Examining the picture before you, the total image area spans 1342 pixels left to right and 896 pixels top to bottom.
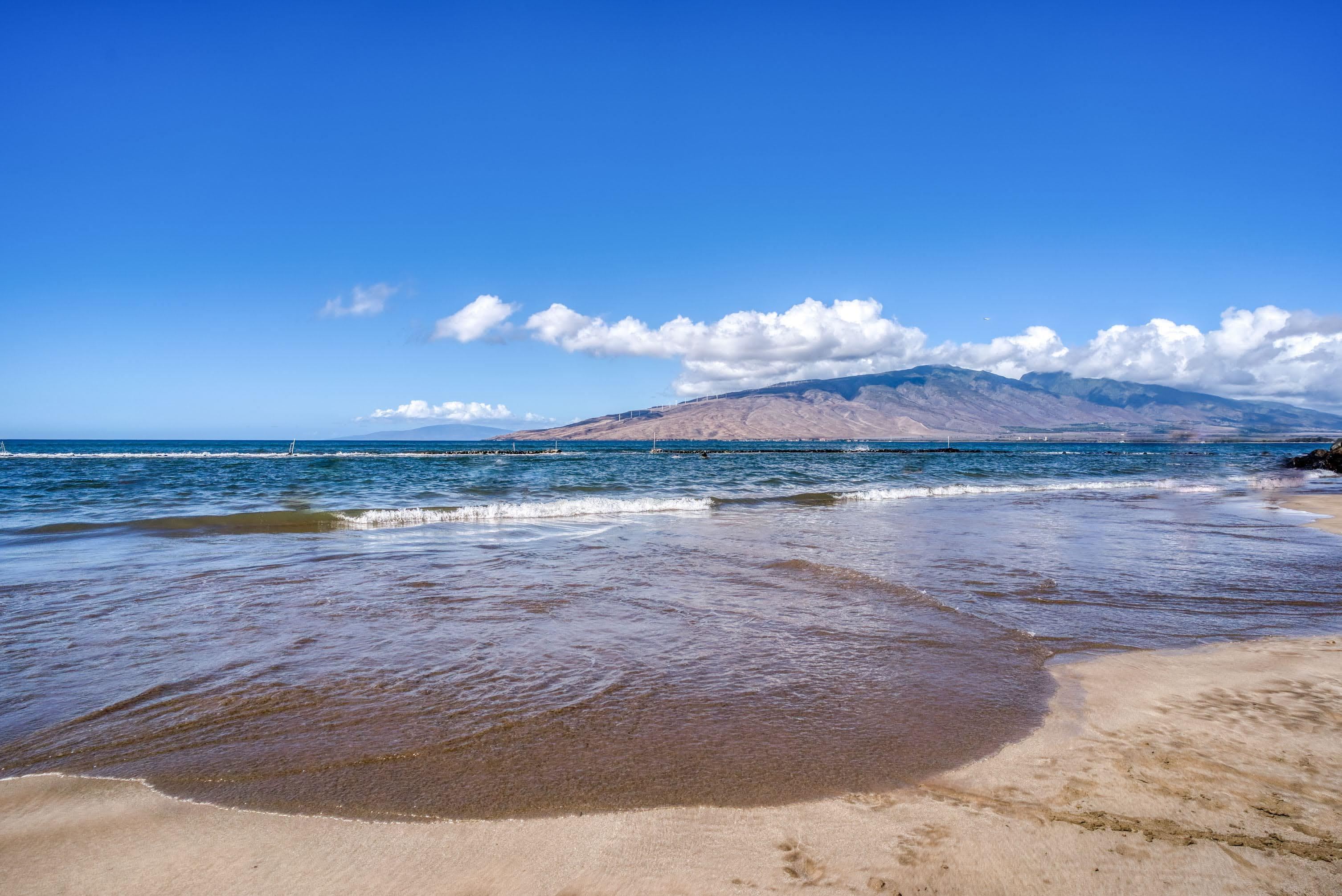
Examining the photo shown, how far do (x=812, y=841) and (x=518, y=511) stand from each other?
1886 cm

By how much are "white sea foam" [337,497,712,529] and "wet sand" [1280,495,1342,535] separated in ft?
55.0

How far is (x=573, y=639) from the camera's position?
776cm

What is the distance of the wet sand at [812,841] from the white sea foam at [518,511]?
15.6 meters

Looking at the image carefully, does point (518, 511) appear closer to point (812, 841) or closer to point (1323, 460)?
point (812, 841)

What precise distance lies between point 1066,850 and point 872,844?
1.02m

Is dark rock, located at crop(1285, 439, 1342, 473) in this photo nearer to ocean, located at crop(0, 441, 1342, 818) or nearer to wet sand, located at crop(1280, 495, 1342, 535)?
wet sand, located at crop(1280, 495, 1342, 535)

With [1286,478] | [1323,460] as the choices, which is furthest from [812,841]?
[1323,460]

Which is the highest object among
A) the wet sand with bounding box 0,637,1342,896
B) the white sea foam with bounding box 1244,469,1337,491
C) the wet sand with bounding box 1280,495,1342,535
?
the wet sand with bounding box 0,637,1342,896

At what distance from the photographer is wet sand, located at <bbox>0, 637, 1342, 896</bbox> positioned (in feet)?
11.3

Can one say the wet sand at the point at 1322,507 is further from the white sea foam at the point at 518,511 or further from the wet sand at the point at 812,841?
the wet sand at the point at 812,841

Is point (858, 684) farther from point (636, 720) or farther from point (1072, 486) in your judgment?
point (1072, 486)

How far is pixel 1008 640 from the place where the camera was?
25.6 feet

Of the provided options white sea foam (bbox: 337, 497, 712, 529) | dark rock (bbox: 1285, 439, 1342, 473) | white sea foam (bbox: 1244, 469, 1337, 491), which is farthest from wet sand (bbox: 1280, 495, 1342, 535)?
dark rock (bbox: 1285, 439, 1342, 473)

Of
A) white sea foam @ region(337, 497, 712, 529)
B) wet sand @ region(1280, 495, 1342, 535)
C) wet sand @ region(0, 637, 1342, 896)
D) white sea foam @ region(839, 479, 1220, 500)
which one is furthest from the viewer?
white sea foam @ region(839, 479, 1220, 500)
